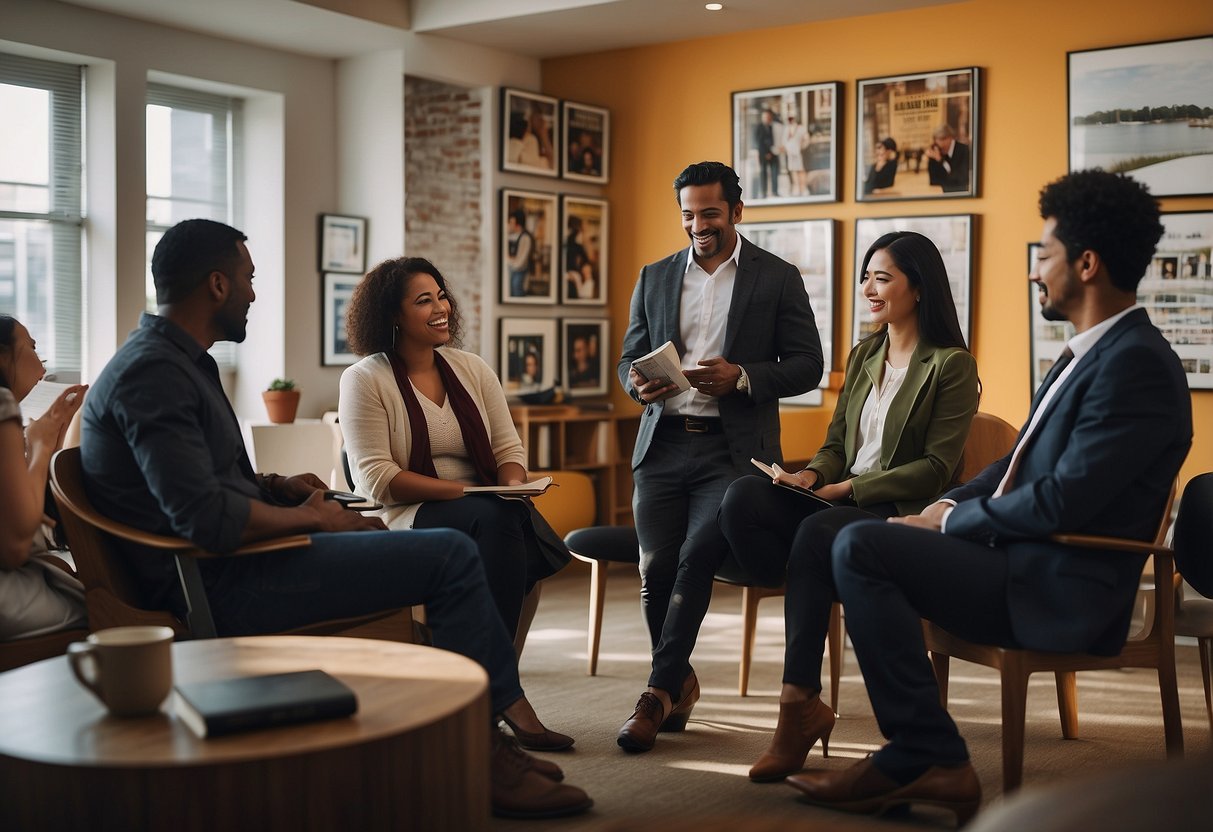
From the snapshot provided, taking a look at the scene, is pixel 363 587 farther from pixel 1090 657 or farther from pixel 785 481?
pixel 1090 657

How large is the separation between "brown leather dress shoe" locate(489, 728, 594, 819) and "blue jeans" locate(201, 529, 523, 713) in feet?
0.40

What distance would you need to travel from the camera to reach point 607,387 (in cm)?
812

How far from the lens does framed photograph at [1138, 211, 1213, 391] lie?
19.5 ft

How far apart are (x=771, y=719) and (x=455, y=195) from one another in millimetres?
4462

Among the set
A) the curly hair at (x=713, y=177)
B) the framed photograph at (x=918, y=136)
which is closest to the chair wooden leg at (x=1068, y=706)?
the curly hair at (x=713, y=177)

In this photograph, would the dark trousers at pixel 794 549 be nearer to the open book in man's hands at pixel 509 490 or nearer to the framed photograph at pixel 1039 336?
the open book in man's hands at pixel 509 490

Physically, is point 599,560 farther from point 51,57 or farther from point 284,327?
point 51,57

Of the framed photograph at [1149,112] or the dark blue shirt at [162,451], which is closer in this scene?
the dark blue shirt at [162,451]

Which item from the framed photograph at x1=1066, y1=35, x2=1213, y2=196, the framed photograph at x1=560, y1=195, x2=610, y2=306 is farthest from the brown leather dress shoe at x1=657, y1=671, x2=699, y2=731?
the framed photograph at x1=560, y1=195, x2=610, y2=306

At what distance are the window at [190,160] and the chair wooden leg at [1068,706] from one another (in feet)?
→ 16.6

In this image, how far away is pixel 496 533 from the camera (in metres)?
3.68

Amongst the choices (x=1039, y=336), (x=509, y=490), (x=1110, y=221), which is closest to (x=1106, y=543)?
(x=1110, y=221)

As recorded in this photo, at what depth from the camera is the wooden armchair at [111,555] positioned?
2895 millimetres

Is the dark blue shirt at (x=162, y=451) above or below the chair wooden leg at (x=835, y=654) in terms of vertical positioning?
above
